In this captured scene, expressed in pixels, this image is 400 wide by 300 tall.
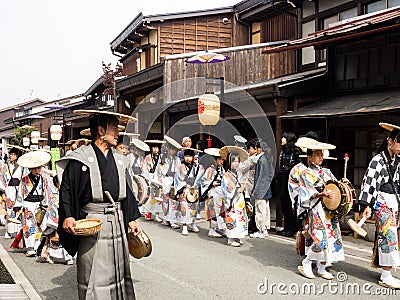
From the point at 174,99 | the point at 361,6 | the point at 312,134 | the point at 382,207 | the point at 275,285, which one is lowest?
the point at 275,285

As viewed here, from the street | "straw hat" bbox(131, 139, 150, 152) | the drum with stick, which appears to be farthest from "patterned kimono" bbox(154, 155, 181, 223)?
the drum with stick

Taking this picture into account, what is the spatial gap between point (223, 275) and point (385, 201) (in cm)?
251

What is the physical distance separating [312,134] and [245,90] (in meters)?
6.22

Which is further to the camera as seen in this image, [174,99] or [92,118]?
[174,99]

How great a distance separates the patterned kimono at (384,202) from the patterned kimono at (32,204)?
5.24 meters

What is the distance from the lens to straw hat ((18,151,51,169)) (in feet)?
26.7

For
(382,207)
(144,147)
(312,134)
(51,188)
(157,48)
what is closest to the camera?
(382,207)

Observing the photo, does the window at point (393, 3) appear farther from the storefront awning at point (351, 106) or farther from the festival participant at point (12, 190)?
the festival participant at point (12, 190)

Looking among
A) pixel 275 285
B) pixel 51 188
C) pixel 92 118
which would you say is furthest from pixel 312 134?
pixel 51 188

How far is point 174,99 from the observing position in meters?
17.0

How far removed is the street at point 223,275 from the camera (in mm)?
6352

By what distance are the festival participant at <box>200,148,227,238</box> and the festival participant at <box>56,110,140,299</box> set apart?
501cm

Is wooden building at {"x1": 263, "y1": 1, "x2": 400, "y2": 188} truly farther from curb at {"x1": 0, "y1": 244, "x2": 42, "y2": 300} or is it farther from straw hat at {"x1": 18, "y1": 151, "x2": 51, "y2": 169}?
curb at {"x1": 0, "y1": 244, "x2": 42, "y2": 300}

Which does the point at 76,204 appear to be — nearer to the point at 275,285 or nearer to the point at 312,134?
the point at 275,285
